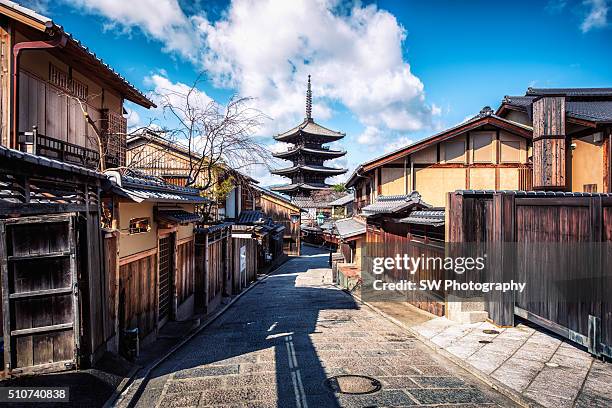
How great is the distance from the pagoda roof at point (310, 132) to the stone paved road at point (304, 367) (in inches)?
1794

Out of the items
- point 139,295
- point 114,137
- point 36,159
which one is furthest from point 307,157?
point 36,159

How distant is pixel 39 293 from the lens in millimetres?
6512

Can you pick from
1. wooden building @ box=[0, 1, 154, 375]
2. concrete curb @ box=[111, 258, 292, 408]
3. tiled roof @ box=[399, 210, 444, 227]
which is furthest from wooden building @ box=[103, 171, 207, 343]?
tiled roof @ box=[399, 210, 444, 227]

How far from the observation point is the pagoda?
57656 millimetres

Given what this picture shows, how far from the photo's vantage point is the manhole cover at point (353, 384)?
6852 millimetres

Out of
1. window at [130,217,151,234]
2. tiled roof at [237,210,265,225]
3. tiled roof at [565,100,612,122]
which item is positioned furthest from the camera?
tiled roof at [237,210,265,225]

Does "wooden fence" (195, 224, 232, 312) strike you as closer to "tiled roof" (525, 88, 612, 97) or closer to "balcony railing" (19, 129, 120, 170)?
"balcony railing" (19, 129, 120, 170)

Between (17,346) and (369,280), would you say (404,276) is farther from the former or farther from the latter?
(17,346)

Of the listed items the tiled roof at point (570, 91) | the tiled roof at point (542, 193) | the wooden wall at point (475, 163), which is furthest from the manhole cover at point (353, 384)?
the tiled roof at point (570, 91)

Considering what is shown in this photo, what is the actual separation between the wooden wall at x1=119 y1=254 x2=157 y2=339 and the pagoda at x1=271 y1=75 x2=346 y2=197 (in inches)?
1836

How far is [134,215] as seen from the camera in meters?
9.57

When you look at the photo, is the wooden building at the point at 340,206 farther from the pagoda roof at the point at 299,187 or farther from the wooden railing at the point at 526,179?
the wooden railing at the point at 526,179

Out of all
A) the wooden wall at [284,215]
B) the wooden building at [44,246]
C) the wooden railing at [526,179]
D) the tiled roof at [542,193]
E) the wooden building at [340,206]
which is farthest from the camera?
the wooden building at [340,206]

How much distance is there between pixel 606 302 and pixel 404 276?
9.25m
